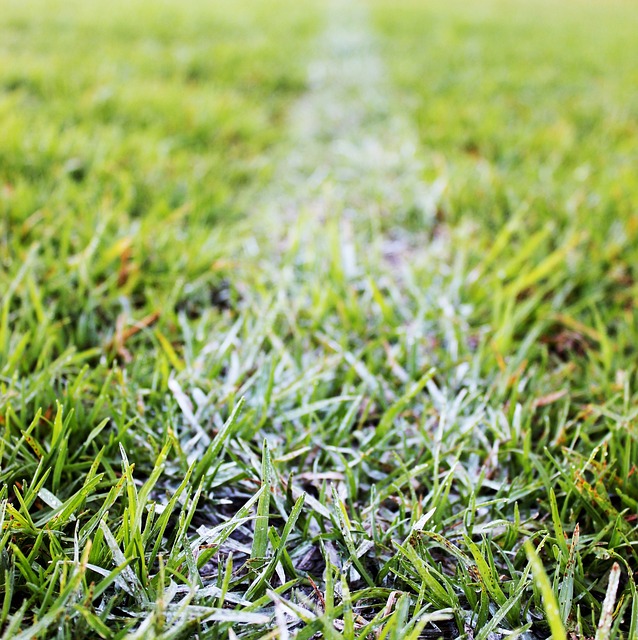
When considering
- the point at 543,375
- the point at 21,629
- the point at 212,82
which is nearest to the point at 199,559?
the point at 21,629

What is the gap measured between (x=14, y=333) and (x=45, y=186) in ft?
2.50

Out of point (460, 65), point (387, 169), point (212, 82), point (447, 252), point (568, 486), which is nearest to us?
point (568, 486)

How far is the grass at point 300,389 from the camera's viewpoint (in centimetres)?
75

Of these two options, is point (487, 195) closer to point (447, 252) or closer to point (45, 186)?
point (447, 252)

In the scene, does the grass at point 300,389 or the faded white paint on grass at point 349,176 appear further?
the faded white paint on grass at point 349,176

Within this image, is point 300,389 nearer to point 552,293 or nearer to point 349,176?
point 552,293

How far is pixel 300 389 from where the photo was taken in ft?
3.67

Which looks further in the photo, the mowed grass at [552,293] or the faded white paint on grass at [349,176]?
the faded white paint on grass at [349,176]

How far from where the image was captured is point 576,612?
76 cm

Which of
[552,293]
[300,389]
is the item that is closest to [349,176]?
[552,293]

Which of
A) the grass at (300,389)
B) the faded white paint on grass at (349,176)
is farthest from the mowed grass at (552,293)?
the faded white paint on grass at (349,176)

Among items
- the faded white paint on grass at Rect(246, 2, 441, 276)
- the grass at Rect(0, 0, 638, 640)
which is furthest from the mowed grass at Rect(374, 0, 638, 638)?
the faded white paint on grass at Rect(246, 2, 441, 276)

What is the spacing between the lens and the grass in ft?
2.46

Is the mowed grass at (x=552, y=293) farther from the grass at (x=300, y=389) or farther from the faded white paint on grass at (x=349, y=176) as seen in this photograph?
the faded white paint on grass at (x=349, y=176)
